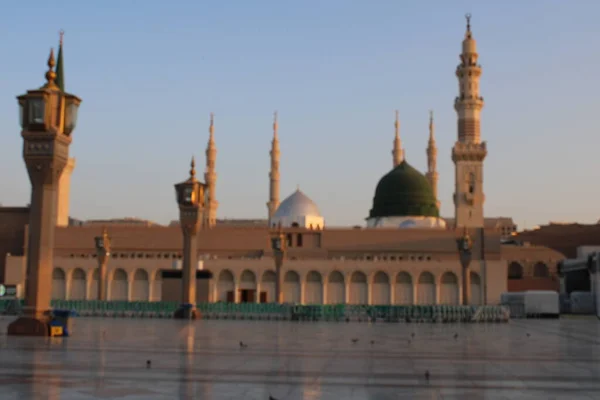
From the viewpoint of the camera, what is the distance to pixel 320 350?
1497 centimetres

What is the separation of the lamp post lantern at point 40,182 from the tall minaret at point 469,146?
5313cm

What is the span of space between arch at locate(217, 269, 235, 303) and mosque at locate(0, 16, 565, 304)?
0.27 feet

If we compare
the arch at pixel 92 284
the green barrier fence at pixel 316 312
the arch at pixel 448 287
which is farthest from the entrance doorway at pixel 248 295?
the green barrier fence at pixel 316 312

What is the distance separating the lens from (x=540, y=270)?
231 feet

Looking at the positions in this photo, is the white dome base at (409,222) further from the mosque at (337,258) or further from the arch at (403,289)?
the arch at (403,289)

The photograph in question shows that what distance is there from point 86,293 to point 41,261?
1922 inches

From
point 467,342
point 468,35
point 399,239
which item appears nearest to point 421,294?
point 399,239

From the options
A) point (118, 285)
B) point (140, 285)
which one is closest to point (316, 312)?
point (140, 285)

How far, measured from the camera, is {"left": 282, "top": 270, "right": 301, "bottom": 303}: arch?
64625mm

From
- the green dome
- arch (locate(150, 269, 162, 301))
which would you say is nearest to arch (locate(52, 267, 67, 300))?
arch (locate(150, 269, 162, 301))

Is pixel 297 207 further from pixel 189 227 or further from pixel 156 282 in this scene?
pixel 189 227

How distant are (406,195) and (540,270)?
1629cm

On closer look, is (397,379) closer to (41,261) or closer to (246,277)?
(41,261)

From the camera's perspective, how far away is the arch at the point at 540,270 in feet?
229
